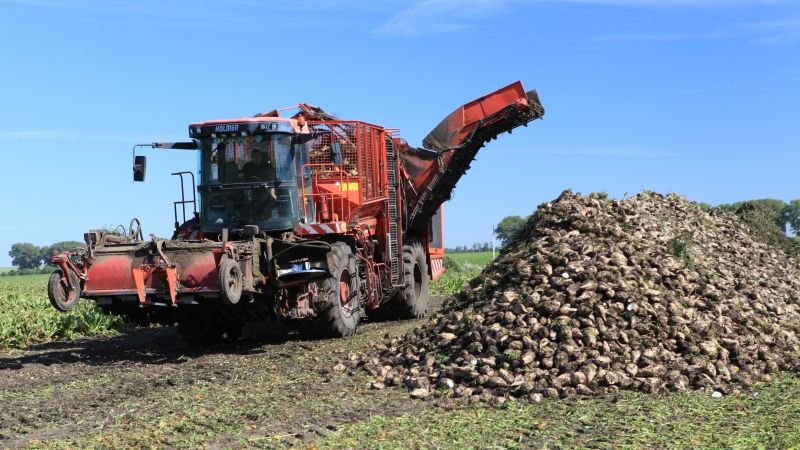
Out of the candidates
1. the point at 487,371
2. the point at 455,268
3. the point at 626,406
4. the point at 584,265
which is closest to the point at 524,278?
the point at 584,265

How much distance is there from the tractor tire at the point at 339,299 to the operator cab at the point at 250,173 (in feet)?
2.81

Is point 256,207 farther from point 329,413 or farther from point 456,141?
point 456,141

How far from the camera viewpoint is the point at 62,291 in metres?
11.1

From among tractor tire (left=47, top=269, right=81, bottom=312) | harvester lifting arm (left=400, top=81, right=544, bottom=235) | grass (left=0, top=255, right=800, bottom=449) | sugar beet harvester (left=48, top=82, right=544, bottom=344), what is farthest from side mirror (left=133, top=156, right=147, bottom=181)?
harvester lifting arm (left=400, top=81, right=544, bottom=235)

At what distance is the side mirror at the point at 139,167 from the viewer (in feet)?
40.4

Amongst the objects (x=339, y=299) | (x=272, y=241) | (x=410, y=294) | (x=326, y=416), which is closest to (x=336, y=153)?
(x=272, y=241)

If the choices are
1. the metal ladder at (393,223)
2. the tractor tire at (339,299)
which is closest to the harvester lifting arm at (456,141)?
the metal ladder at (393,223)

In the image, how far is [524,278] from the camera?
10688 mm

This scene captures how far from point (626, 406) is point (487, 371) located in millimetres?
1514

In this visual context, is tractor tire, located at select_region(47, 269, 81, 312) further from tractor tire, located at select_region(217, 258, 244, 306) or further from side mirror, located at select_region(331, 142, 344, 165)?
side mirror, located at select_region(331, 142, 344, 165)

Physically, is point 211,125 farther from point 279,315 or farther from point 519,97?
point 519,97

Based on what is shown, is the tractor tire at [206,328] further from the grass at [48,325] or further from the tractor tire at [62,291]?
the grass at [48,325]

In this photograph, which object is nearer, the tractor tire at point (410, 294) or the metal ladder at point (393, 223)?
the metal ladder at point (393, 223)

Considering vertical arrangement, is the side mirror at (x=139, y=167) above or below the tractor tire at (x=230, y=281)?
above
